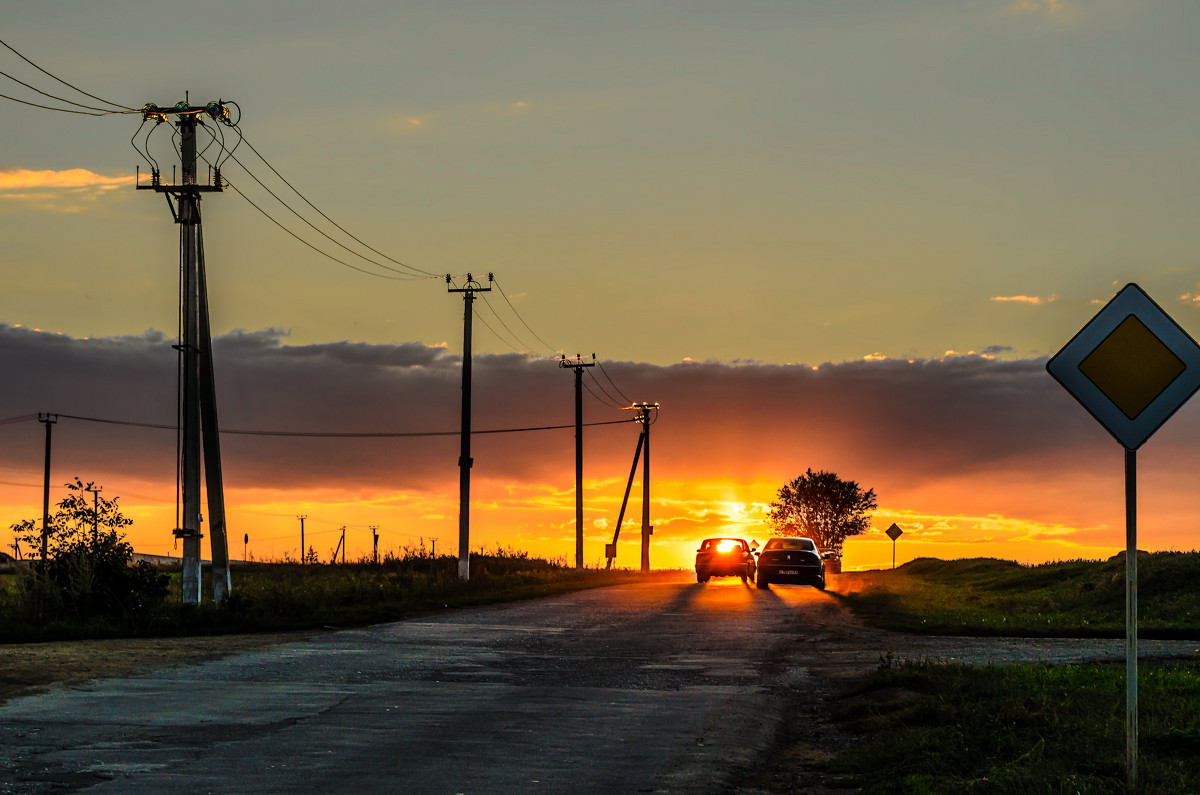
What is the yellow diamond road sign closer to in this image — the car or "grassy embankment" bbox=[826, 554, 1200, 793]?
"grassy embankment" bbox=[826, 554, 1200, 793]

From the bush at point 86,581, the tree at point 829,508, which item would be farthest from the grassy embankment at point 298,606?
the tree at point 829,508

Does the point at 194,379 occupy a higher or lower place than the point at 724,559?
higher

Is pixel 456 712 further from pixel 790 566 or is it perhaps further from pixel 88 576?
pixel 790 566

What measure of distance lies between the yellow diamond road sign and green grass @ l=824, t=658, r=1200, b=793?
233 centimetres

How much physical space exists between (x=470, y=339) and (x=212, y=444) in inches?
757

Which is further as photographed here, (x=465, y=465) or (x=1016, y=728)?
(x=465, y=465)

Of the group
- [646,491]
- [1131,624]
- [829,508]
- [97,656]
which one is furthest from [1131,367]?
[829,508]

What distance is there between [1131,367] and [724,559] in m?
39.2

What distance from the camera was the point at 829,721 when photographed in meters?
12.2

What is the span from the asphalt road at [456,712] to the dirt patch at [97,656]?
57 cm

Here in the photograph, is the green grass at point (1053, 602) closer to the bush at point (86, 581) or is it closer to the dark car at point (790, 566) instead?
the dark car at point (790, 566)

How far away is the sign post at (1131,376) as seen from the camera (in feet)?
24.5

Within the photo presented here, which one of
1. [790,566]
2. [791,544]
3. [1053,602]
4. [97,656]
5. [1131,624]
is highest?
[1131,624]

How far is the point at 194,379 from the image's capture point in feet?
84.8
